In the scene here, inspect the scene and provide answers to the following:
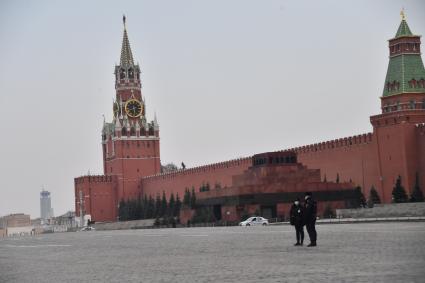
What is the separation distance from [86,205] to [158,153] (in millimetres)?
9475

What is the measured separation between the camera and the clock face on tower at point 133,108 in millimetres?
93375

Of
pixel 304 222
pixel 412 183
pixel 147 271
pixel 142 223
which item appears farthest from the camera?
pixel 142 223

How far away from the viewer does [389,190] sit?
156ft

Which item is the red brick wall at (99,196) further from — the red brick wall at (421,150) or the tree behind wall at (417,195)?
the tree behind wall at (417,195)

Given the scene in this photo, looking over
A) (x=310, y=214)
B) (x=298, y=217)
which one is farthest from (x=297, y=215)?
(x=310, y=214)

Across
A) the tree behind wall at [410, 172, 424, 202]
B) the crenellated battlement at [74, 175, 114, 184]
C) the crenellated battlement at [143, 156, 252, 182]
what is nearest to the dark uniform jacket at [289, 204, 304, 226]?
the tree behind wall at [410, 172, 424, 202]

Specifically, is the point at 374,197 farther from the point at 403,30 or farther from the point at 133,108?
the point at 133,108

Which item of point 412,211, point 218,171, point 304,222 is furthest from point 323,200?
point 304,222

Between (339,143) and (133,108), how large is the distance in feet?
139

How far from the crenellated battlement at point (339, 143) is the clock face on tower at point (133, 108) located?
120 ft

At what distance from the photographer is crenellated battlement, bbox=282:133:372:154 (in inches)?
2042

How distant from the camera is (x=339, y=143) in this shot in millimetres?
54906

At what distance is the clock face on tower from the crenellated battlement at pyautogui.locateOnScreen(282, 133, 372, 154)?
36459mm

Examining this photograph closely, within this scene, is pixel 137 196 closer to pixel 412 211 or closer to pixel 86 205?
pixel 86 205
